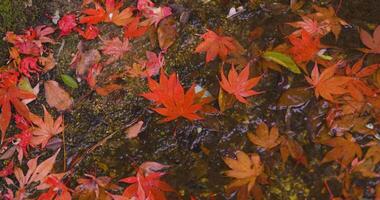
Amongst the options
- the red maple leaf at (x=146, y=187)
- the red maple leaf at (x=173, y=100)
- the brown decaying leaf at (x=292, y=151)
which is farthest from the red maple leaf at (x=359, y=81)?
the red maple leaf at (x=146, y=187)

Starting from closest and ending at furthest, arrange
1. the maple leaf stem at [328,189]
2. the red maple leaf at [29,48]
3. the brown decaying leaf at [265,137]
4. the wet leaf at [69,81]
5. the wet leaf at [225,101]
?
the maple leaf stem at [328,189] < the brown decaying leaf at [265,137] < the wet leaf at [225,101] < the wet leaf at [69,81] < the red maple leaf at [29,48]

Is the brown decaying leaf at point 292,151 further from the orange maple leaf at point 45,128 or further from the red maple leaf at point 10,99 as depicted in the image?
the red maple leaf at point 10,99

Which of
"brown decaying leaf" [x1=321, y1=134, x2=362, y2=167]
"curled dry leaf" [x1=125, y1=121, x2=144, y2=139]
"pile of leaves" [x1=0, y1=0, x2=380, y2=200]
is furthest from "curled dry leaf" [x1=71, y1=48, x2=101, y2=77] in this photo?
"brown decaying leaf" [x1=321, y1=134, x2=362, y2=167]

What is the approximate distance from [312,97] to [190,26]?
0.60 m

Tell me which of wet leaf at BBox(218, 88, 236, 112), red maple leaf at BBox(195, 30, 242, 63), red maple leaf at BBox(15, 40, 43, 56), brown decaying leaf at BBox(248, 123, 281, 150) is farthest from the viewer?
red maple leaf at BBox(15, 40, 43, 56)

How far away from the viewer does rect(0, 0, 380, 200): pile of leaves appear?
4.53 feet

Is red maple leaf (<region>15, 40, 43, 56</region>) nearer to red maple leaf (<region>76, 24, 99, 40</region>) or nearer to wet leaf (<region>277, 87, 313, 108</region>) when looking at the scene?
red maple leaf (<region>76, 24, 99, 40</region>)

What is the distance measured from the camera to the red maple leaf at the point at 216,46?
1.66 meters

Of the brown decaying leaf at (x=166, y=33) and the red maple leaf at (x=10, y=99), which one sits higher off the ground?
the brown decaying leaf at (x=166, y=33)

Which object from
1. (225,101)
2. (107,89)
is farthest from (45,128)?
(225,101)

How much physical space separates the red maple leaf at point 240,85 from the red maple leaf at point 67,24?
30.9 inches

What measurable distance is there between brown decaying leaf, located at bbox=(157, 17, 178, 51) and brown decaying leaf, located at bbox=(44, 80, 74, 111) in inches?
16.9

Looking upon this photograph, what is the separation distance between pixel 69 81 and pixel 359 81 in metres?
1.10

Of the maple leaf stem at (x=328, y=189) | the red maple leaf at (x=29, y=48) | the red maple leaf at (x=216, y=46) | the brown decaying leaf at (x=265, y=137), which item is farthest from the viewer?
the red maple leaf at (x=29, y=48)
